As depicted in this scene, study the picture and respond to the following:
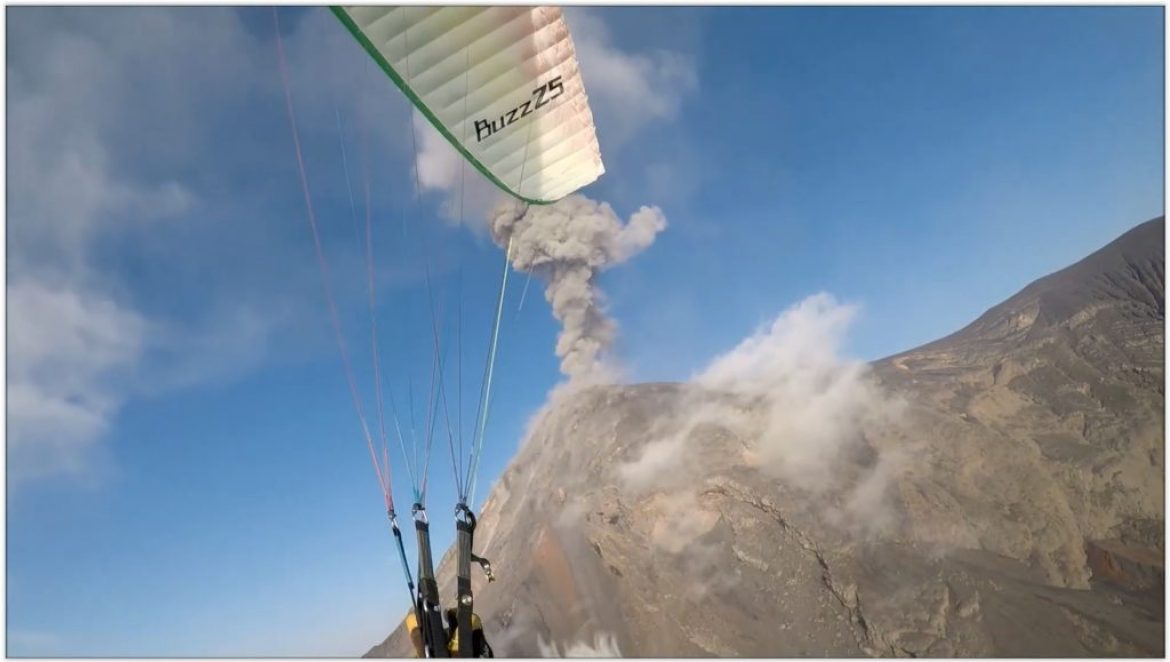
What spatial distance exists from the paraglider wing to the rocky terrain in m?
33.8

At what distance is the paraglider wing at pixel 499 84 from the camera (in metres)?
8.32

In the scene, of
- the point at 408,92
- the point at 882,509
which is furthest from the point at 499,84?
the point at 882,509

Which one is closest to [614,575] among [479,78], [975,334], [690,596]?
[690,596]

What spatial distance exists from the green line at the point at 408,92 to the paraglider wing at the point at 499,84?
12mm

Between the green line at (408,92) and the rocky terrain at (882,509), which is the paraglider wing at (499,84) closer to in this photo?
the green line at (408,92)

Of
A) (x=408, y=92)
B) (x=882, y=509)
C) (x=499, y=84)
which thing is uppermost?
(x=499, y=84)

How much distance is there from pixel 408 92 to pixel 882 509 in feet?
137

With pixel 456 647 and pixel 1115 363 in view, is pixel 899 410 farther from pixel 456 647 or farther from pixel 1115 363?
pixel 456 647

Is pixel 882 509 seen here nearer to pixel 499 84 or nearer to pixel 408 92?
pixel 499 84

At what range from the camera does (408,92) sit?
8414mm

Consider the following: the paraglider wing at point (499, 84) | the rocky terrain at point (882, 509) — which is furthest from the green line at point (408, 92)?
the rocky terrain at point (882, 509)

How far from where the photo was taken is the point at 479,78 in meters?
8.93

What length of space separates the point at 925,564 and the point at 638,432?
781 inches

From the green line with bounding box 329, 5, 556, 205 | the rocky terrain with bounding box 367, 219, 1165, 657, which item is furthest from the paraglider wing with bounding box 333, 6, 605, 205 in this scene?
the rocky terrain with bounding box 367, 219, 1165, 657
